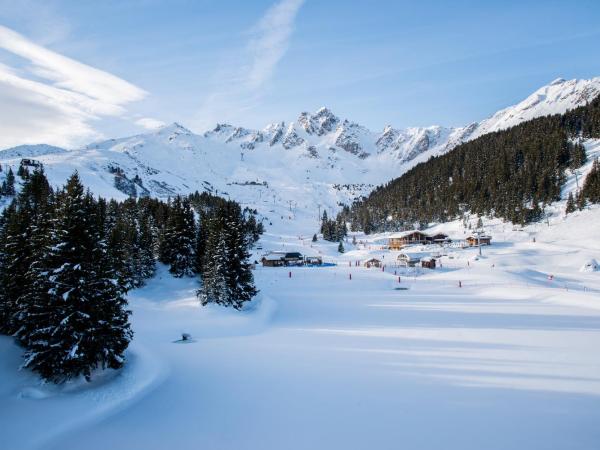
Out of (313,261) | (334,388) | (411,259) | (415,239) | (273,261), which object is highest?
(415,239)

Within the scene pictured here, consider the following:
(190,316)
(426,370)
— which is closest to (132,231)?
(190,316)

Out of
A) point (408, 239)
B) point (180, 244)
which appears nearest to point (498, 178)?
point (408, 239)

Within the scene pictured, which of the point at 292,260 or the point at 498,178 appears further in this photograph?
the point at 498,178

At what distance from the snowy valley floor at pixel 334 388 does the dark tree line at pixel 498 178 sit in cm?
8563

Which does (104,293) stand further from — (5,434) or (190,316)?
(190,316)

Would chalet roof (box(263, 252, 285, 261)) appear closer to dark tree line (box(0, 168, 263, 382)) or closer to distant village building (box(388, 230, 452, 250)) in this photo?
distant village building (box(388, 230, 452, 250))

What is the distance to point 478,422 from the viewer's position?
974cm

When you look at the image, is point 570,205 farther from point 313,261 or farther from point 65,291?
point 65,291

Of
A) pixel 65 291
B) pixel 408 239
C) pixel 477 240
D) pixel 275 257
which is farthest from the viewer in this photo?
pixel 408 239

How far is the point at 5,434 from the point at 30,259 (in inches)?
350

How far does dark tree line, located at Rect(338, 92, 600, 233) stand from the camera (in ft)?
332

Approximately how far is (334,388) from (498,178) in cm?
12409

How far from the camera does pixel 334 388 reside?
12367 mm

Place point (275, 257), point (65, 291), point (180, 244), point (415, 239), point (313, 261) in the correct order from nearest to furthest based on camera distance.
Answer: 1. point (65, 291)
2. point (180, 244)
3. point (275, 257)
4. point (313, 261)
5. point (415, 239)
